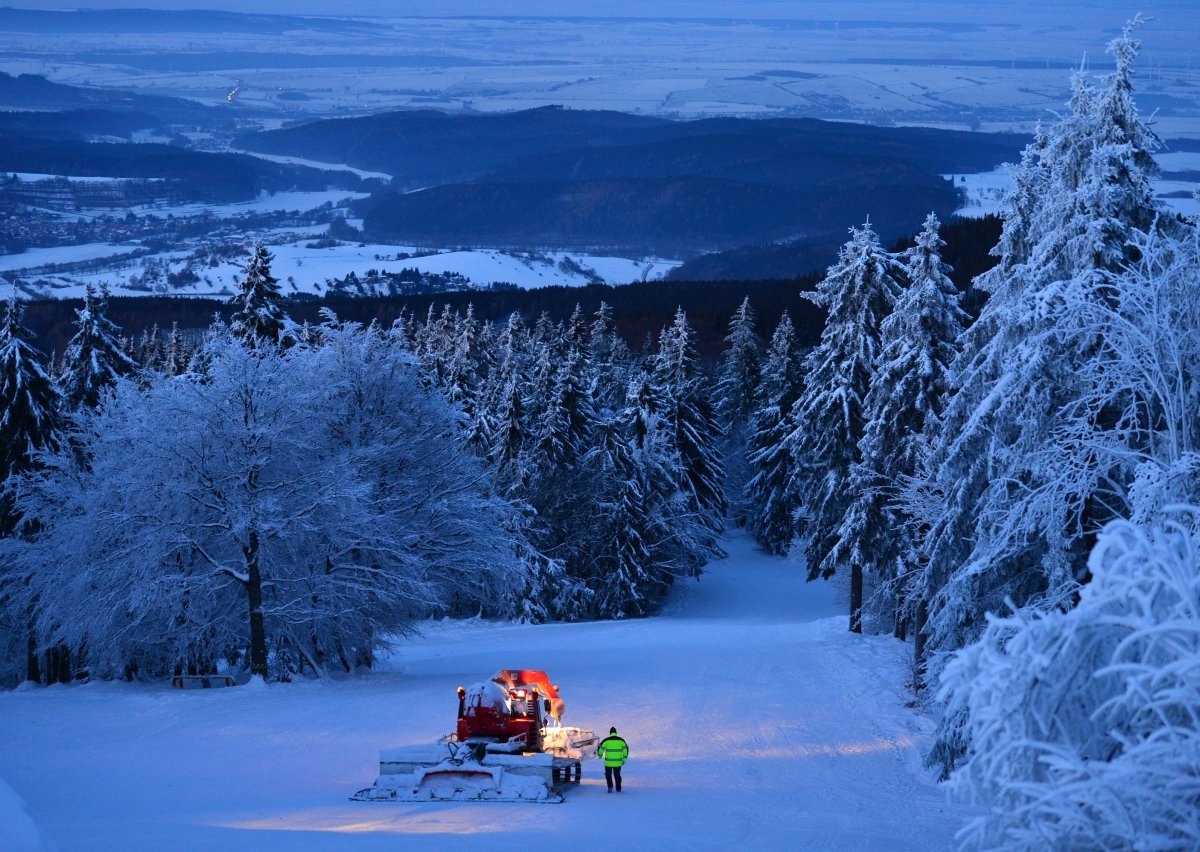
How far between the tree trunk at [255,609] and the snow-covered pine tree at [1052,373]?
16799 millimetres

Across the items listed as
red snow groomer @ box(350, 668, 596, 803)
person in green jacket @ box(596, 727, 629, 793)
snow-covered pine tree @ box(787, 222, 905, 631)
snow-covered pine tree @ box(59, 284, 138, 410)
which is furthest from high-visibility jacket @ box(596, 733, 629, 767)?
snow-covered pine tree @ box(59, 284, 138, 410)

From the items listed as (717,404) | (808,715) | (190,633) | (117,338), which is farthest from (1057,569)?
(717,404)

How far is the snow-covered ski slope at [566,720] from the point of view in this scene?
647 inches

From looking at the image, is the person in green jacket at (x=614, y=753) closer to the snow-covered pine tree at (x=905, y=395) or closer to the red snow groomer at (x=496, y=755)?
the red snow groomer at (x=496, y=755)

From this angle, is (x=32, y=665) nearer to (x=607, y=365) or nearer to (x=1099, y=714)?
(x=1099, y=714)

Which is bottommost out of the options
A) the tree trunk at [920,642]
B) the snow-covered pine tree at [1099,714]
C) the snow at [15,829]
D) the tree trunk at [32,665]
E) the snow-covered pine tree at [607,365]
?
the tree trunk at [32,665]

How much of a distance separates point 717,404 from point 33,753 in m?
65.4

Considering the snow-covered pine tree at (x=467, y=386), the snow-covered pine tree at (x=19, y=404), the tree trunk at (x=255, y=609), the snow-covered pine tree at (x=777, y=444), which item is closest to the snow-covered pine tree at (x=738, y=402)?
the snow-covered pine tree at (x=777, y=444)

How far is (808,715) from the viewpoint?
91.1 ft

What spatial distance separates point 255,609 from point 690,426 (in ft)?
126

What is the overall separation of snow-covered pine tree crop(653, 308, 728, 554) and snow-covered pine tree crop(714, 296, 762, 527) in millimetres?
10494

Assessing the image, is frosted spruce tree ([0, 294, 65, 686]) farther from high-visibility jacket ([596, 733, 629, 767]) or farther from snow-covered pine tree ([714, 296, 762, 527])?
snow-covered pine tree ([714, 296, 762, 527])

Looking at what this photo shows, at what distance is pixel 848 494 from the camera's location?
37.5 meters

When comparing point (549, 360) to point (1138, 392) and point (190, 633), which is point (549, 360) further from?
point (1138, 392)
